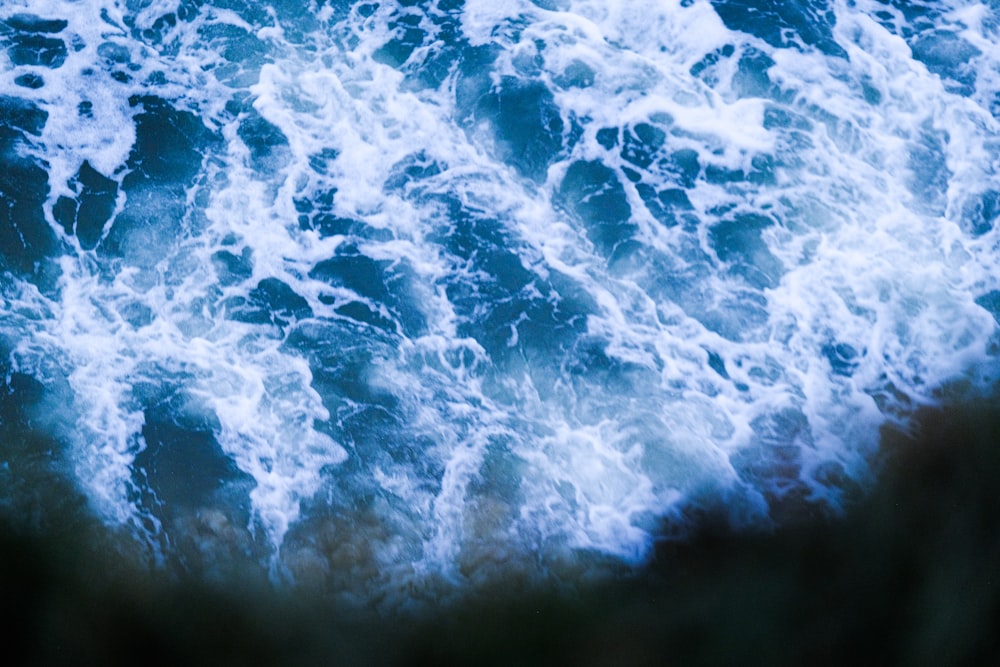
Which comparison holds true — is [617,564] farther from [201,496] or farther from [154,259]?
[154,259]

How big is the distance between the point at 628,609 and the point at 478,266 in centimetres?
732

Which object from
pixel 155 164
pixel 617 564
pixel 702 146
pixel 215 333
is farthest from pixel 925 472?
pixel 155 164

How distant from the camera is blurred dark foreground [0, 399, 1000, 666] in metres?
12.6

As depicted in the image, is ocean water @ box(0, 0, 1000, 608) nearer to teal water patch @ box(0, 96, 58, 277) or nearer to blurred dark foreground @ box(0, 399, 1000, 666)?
teal water patch @ box(0, 96, 58, 277)

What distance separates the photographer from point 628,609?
517 inches

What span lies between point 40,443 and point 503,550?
824cm

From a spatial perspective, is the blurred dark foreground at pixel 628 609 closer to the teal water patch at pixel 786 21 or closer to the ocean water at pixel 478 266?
the ocean water at pixel 478 266

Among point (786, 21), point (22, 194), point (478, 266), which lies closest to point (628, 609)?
point (478, 266)

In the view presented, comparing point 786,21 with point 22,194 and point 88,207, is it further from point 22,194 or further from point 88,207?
point 22,194

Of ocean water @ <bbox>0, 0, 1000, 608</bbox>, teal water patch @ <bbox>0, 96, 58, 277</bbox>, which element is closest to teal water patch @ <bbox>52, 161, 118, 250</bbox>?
ocean water @ <bbox>0, 0, 1000, 608</bbox>

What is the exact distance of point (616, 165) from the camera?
18.3 meters

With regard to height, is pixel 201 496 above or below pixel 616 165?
below

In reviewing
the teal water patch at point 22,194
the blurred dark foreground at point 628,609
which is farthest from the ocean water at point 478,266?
the blurred dark foreground at point 628,609

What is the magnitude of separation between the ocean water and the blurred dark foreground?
505 millimetres
